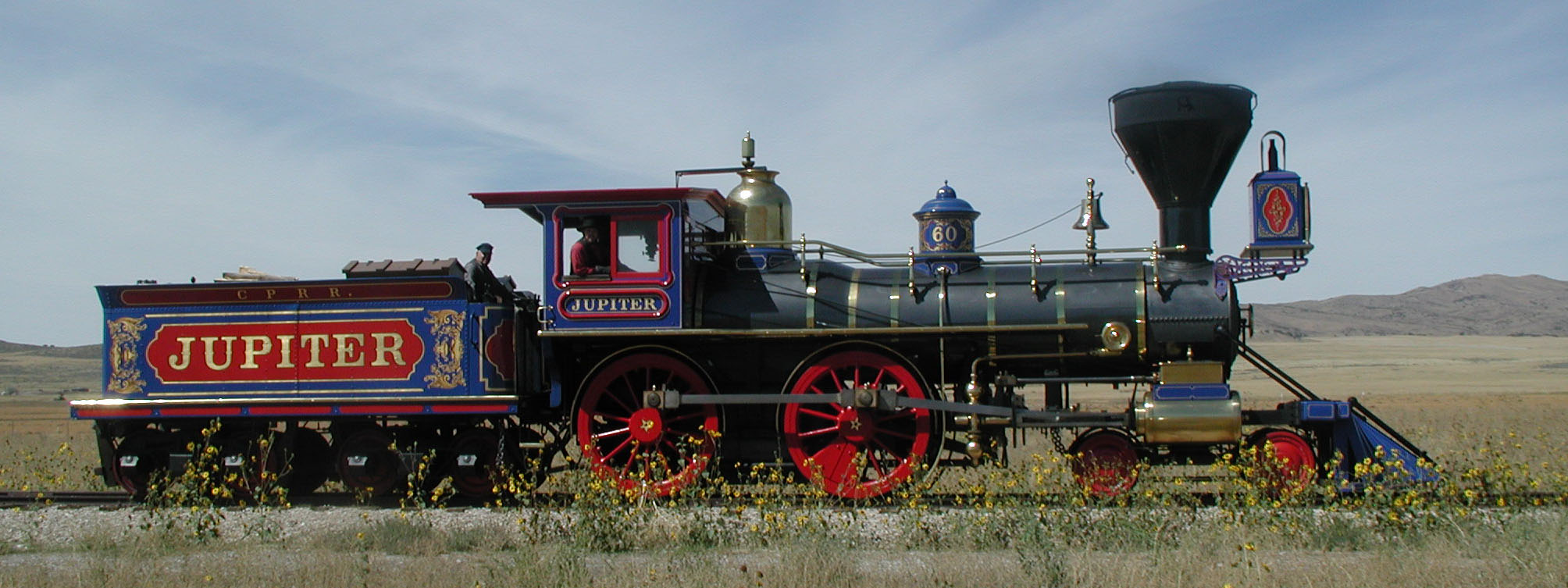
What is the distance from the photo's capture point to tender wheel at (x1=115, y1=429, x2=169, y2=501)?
1167cm


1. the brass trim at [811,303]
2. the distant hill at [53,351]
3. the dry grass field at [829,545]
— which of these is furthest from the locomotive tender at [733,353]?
the distant hill at [53,351]

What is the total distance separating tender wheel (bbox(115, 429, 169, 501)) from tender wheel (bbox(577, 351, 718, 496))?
13.2 feet

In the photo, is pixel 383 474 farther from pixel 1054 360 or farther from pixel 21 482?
pixel 1054 360

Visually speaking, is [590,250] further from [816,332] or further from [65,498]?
[65,498]

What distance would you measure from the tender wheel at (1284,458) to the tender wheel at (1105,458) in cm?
97

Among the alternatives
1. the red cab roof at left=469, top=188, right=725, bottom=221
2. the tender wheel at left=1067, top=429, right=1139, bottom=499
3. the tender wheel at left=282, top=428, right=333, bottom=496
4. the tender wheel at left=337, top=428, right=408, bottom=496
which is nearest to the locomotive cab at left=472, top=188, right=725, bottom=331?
the red cab roof at left=469, top=188, right=725, bottom=221

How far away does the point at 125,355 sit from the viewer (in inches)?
461

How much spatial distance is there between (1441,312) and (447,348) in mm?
153429

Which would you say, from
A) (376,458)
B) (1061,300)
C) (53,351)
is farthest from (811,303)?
(53,351)

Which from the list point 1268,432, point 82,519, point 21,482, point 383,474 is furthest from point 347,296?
point 1268,432

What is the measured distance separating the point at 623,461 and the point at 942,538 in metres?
4.03

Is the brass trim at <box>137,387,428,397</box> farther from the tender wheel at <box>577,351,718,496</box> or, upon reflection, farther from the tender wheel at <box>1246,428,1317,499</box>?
the tender wheel at <box>1246,428,1317,499</box>

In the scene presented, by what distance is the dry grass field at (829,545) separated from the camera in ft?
22.9

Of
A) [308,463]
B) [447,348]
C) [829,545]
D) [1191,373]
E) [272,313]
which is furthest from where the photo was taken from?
[308,463]
